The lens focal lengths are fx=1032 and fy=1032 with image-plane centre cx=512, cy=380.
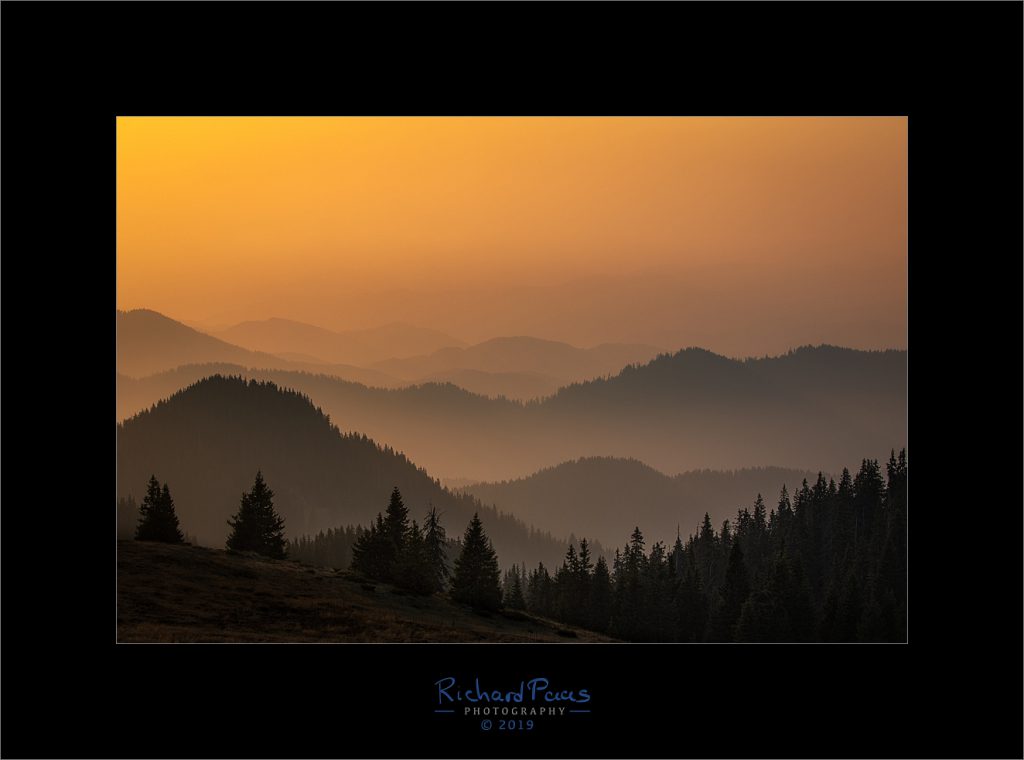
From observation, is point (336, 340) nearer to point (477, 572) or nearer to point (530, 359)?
point (530, 359)

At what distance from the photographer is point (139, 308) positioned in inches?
1073

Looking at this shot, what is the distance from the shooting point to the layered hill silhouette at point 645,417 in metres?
29.2

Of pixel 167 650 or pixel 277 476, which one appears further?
pixel 277 476

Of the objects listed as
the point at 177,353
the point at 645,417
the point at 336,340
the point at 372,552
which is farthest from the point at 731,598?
the point at 177,353

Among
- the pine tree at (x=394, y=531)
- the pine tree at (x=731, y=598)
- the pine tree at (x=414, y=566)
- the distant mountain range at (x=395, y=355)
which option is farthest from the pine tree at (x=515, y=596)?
the distant mountain range at (x=395, y=355)

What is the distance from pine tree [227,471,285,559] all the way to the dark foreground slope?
0.91m

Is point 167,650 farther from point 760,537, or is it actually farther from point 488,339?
point 760,537

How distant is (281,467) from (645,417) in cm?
1103

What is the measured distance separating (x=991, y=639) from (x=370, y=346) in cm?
1734

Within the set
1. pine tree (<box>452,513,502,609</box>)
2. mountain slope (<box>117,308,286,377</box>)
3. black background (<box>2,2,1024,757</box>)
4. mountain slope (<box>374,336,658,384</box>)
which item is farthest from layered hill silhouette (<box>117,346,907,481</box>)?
black background (<box>2,2,1024,757</box>)

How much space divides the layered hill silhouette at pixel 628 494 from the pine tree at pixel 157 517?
8.18 m

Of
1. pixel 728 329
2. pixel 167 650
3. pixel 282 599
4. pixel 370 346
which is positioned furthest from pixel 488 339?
pixel 167 650

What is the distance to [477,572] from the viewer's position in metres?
29.1

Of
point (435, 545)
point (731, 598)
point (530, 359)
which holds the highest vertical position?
point (530, 359)
